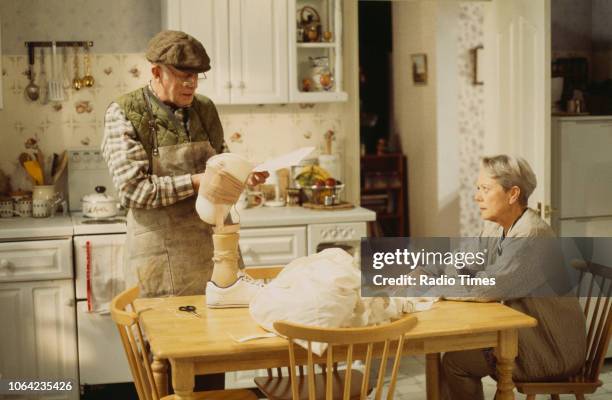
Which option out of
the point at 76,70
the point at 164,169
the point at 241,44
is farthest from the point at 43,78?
the point at 164,169

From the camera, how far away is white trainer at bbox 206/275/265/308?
2.79 metres

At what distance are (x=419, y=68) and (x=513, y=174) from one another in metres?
4.39

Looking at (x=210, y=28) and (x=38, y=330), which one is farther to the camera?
(x=210, y=28)

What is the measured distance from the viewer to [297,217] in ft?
14.3

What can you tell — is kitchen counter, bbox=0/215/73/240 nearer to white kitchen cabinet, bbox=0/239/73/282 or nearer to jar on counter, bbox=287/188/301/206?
white kitchen cabinet, bbox=0/239/73/282

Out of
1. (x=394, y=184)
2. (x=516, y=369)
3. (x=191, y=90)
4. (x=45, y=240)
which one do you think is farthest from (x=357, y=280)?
(x=394, y=184)

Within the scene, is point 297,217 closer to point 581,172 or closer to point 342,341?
point 581,172

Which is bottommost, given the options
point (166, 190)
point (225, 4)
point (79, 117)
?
point (166, 190)

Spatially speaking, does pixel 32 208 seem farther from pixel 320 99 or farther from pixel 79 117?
pixel 320 99

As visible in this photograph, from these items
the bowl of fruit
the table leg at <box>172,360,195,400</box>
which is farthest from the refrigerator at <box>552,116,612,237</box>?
the table leg at <box>172,360,195,400</box>

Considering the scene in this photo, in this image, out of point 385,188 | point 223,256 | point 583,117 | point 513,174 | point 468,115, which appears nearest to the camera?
point 223,256

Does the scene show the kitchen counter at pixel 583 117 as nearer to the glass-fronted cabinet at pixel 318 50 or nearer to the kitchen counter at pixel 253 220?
the glass-fronted cabinet at pixel 318 50

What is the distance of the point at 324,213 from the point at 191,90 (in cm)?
139

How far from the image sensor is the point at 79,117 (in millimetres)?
4734
